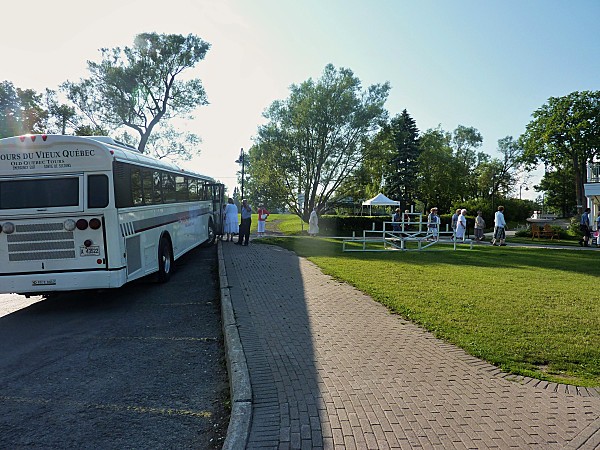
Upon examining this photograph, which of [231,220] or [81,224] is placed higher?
[231,220]

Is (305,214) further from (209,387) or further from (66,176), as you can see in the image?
(209,387)

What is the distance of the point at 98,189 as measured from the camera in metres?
8.26

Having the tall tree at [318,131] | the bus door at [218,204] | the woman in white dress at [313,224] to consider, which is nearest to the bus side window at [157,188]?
the bus door at [218,204]

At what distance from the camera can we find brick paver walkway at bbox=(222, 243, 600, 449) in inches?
138

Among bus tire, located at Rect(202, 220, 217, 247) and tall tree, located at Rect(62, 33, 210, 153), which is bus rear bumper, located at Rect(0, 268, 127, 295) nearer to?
bus tire, located at Rect(202, 220, 217, 247)

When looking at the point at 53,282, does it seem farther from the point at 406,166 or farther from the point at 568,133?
the point at 568,133

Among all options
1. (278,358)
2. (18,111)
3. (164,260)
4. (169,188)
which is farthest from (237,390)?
(18,111)

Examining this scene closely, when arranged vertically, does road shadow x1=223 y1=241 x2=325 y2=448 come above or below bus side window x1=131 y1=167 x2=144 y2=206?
below

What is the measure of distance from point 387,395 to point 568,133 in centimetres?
5690

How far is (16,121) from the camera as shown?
1796 inches

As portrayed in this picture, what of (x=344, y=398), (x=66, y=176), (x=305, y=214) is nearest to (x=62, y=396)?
(x=344, y=398)

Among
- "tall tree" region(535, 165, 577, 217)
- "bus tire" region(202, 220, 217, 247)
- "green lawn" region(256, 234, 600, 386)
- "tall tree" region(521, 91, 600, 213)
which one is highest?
"tall tree" region(521, 91, 600, 213)

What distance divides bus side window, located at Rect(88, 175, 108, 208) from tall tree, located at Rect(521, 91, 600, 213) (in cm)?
5318

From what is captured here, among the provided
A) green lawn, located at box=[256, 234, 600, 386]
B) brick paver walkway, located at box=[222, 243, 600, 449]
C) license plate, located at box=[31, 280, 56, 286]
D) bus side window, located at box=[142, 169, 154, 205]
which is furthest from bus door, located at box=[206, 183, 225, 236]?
brick paver walkway, located at box=[222, 243, 600, 449]
